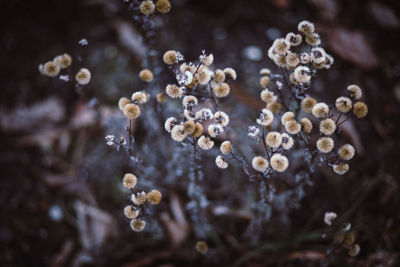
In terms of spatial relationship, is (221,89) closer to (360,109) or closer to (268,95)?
(268,95)

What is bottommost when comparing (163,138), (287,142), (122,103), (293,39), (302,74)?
(163,138)

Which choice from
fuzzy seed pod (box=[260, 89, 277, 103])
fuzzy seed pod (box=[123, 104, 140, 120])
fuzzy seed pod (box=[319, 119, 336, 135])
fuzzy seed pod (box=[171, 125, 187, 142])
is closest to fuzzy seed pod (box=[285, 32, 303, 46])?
fuzzy seed pod (box=[260, 89, 277, 103])

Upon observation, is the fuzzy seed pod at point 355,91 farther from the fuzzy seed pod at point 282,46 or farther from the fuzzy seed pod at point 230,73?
the fuzzy seed pod at point 230,73

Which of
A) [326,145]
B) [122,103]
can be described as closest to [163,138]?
[122,103]

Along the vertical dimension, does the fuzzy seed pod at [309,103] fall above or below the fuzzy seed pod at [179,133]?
above

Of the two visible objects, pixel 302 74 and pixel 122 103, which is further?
pixel 122 103

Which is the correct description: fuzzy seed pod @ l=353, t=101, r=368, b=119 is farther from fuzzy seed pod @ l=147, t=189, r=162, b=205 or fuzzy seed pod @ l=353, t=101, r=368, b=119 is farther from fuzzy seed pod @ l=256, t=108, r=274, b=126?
fuzzy seed pod @ l=147, t=189, r=162, b=205

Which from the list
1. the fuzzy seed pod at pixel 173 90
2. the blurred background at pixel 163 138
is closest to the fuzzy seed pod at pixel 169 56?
the fuzzy seed pod at pixel 173 90

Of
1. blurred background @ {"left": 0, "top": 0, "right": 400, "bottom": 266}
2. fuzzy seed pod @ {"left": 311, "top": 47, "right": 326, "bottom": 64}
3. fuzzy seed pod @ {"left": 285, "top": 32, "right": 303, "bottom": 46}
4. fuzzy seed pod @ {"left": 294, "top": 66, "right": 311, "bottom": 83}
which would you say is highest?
fuzzy seed pod @ {"left": 285, "top": 32, "right": 303, "bottom": 46}

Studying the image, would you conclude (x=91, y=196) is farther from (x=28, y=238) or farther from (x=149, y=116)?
(x=149, y=116)
